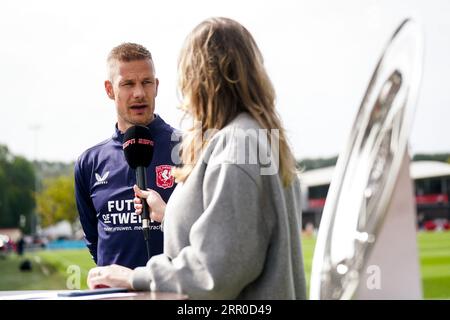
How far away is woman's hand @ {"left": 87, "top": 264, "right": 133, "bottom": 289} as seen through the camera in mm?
1470

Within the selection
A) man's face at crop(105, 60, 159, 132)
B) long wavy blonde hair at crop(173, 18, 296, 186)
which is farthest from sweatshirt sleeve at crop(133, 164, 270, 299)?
man's face at crop(105, 60, 159, 132)

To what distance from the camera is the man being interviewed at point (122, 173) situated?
240 centimetres

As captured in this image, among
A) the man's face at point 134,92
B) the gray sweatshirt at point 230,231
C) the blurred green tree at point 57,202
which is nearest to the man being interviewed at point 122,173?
the man's face at point 134,92

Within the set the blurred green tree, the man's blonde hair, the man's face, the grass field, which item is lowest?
the grass field

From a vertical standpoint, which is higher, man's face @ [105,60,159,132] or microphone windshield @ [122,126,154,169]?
man's face @ [105,60,159,132]

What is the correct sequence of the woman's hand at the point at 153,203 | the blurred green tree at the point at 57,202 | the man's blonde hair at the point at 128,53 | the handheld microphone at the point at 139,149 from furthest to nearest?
the blurred green tree at the point at 57,202 → the man's blonde hair at the point at 128,53 → the handheld microphone at the point at 139,149 → the woman's hand at the point at 153,203

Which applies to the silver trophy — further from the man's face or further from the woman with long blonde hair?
the man's face

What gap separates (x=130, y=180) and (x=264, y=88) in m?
1.07

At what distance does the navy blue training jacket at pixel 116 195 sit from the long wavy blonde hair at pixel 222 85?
935mm

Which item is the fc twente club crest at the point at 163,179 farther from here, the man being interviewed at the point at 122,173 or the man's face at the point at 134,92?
the man's face at the point at 134,92

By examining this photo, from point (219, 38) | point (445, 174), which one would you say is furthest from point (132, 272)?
point (445, 174)

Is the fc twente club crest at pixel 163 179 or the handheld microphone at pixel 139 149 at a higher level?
the handheld microphone at pixel 139 149
